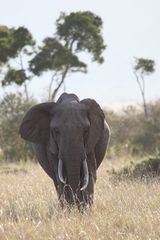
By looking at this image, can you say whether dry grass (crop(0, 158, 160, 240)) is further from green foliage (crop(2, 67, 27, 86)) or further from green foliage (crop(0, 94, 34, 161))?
green foliage (crop(2, 67, 27, 86))

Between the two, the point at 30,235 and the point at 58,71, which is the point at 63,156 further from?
the point at 58,71

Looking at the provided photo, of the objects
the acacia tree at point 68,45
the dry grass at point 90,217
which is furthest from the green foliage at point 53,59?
the dry grass at point 90,217

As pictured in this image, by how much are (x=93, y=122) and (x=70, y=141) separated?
78 cm

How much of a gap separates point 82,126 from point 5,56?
25.1 m

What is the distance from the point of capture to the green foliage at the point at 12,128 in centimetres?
2492

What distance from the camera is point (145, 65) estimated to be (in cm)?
3881

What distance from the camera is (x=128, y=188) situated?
32.4 feet

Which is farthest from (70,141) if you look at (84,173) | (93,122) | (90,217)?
(90,217)

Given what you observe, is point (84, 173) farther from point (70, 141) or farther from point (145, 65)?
point (145, 65)

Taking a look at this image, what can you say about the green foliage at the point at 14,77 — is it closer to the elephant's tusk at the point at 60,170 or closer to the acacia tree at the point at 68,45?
the acacia tree at the point at 68,45

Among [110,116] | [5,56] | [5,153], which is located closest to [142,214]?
[5,153]

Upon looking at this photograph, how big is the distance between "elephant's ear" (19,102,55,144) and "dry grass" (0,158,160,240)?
0.86 m

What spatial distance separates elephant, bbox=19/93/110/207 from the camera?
838 centimetres

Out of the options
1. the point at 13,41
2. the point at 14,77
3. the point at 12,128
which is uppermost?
the point at 13,41
